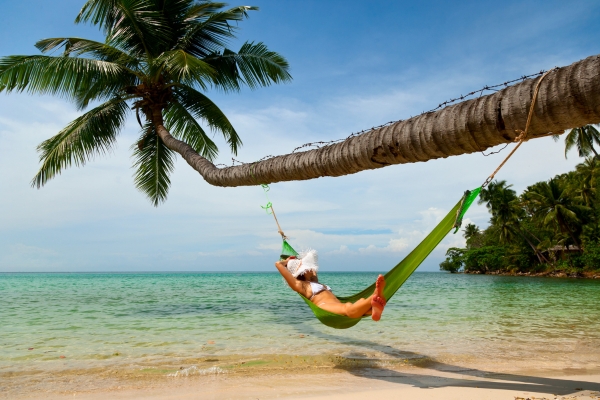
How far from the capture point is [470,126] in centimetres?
171

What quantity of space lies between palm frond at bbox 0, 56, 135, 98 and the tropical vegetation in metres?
17.3

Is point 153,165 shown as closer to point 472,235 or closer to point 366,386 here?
point 366,386

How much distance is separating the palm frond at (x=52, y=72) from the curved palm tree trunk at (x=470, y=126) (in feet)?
11.1

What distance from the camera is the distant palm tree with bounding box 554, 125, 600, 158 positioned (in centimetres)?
1630

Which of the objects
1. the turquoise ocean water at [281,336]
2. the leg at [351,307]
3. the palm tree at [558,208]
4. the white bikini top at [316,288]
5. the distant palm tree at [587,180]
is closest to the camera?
the leg at [351,307]

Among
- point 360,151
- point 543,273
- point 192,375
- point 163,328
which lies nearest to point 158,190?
point 163,328

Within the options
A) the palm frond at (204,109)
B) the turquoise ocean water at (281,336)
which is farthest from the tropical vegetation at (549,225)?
the palm frond at (204,109)

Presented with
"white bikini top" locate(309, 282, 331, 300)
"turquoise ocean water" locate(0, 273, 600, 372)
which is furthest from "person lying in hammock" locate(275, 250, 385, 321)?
"turquoise ocean water" locate(0, 273, 600, 372)

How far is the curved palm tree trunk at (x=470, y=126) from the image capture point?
1402 millimetres

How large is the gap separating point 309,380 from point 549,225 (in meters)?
23.1

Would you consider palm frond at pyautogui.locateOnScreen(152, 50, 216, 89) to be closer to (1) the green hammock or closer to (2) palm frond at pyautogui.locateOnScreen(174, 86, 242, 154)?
Result: (2) palm frond at pyautogui.locateOnScreen(174, 86, 242, 154)

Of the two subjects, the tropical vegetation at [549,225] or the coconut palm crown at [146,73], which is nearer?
the coconut palm crown at [146,73]

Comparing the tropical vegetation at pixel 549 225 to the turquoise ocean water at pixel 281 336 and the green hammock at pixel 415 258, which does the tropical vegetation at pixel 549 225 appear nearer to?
the turquoise ocean water at pixel 281 336

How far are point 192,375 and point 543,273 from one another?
81.1 ft
